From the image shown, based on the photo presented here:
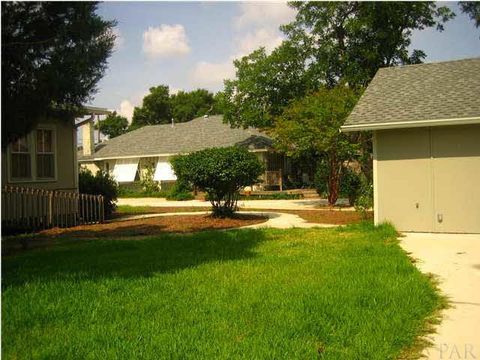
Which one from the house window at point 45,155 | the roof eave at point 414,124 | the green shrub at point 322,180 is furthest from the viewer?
the green shrub at point 322,180

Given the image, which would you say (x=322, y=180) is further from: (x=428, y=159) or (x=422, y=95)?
(x=428, y=159)

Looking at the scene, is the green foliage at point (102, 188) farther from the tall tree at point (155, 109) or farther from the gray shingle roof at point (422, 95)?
the tall tree at point (155, 109)

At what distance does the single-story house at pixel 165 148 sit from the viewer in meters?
29.7

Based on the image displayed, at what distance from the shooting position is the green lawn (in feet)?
13.2

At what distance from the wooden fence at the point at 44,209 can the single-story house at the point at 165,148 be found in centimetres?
1540

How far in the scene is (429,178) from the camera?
11008 mm

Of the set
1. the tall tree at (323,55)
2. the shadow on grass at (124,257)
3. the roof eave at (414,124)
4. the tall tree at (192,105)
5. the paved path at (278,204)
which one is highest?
the tall tree at (192,105)

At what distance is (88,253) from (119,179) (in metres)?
26.3

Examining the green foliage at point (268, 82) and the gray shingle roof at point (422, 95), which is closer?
the gray shingle roof at point (422, 95)

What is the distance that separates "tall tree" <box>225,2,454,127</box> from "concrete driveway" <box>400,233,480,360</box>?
14563 millimetres

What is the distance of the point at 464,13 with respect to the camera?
64.5 feet

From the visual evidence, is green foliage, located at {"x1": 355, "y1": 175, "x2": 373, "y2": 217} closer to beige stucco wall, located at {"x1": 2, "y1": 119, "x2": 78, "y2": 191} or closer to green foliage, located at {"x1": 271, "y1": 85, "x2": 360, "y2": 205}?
green foliage, located at {"x1": 271, "y1": 85, "x2": 360, "y2": 205}

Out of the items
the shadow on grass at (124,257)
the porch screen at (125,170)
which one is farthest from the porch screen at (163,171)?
the shadow on grass at (124,257)

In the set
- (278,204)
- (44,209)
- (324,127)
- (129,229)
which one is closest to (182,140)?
(278,204)
